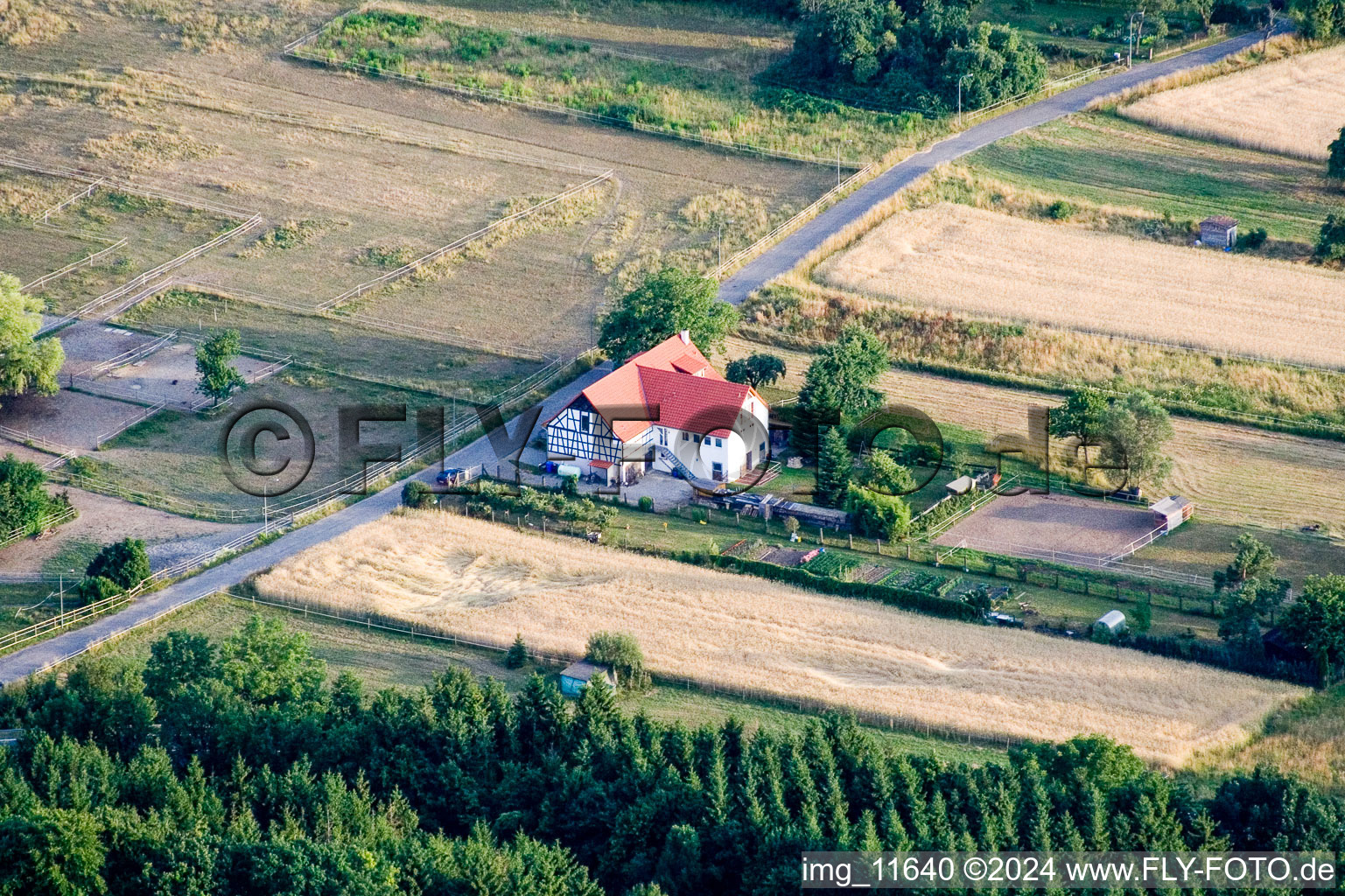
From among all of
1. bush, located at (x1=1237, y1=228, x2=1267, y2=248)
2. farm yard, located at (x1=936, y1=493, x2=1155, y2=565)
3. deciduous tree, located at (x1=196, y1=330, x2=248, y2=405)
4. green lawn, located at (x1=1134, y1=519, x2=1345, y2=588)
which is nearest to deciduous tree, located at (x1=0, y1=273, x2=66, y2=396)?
deciduous tree, located at (x1=196, y1=330, x2=248, y2=405)

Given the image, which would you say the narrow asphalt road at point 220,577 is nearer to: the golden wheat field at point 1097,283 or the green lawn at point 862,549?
the green lawn at point 862,549

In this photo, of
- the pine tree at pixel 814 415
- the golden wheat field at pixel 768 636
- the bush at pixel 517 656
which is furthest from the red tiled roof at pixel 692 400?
the bush at pixel 517 656

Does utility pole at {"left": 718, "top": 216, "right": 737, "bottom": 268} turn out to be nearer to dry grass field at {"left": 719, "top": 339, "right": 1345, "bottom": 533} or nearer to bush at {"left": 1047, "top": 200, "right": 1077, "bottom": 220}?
dry grass field at {"left": 719, "top": 339, "right": 1345, "bottom": 533}

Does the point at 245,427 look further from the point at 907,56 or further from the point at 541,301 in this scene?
the point at 907,56

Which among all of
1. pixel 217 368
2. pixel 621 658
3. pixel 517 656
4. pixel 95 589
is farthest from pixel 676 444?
pixel 95 589

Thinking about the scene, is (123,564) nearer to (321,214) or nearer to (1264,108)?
(321,214)
